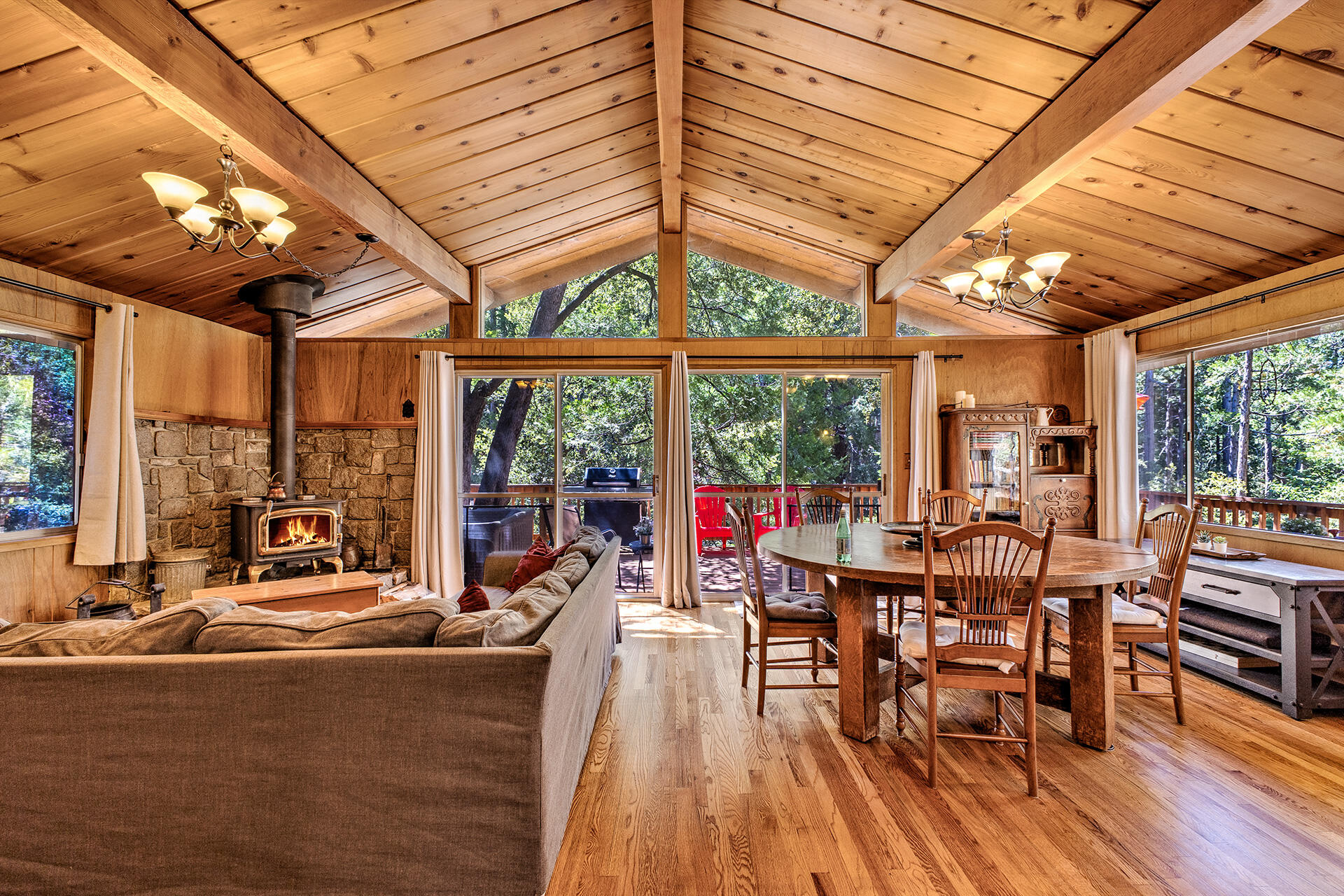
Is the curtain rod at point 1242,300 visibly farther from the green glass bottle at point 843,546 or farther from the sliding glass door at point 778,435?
the green glass bottle at point 843,546

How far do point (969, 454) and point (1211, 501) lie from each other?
58.6 inches

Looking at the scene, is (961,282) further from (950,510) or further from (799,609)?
(799,609)

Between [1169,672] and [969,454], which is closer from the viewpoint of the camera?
[1169,672]

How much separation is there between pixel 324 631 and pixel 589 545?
5.12 ft

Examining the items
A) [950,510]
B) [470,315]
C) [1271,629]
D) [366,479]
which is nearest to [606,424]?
[470,315]

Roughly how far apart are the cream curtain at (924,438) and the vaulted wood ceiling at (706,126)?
2.58 feet

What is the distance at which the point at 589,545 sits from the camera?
10.6 feet

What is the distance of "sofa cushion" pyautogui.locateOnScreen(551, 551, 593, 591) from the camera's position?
262cm

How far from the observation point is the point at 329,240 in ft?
14.0

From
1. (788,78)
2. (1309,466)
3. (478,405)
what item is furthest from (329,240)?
(1309,466)

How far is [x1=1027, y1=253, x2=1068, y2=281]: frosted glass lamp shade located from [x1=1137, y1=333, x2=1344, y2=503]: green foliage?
1.86m

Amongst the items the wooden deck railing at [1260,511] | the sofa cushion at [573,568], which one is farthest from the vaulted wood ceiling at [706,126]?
the sofa cushion at [573,568]

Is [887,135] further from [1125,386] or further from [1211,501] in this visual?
[1211,501]

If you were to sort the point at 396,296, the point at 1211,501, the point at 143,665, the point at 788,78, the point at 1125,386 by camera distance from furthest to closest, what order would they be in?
the point at 396,296
the point at 1125,386
the point at 1211,501
the point at 788,78
the point at 143,665
